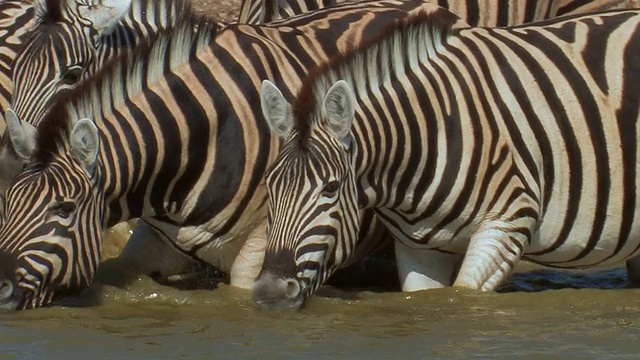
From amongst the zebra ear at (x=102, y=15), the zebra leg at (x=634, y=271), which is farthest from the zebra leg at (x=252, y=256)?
the zebra leg at (x=634, y=271)

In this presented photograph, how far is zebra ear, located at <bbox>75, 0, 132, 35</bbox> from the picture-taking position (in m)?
10.7

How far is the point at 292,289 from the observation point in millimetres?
8492

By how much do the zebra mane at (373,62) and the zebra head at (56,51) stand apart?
2107mm

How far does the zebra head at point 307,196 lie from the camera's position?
8.52 metres

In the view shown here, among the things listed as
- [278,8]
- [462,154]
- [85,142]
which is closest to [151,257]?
[85,142]

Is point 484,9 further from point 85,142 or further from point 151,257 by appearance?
point 85,142

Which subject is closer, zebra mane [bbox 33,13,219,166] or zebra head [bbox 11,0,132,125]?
zebra mane [bbox 33,13,219,166]

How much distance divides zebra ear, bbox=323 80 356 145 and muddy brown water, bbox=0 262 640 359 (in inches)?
38.9

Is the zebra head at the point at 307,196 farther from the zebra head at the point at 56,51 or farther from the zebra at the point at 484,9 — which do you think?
the zebra at the point at 484,9

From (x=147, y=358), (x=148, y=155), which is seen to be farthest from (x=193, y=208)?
(x=147, y=358)

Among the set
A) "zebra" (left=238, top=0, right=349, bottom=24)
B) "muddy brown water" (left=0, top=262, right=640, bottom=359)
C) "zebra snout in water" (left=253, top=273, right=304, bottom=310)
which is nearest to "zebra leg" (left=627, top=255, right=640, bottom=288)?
"muddy brown water" (left=0, top=262, right=640, bottom=359)

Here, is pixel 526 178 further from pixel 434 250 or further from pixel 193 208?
pixel 193 208

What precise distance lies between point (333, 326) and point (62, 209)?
62.5 inches

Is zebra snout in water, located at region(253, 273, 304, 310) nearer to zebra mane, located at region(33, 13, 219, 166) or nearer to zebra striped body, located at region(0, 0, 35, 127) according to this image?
zebra mane, located at region(33, 13, 219, 166)
